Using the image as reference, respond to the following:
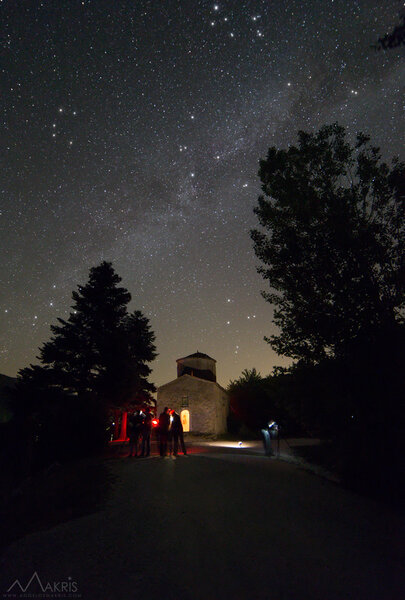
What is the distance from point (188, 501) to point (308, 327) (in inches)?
306

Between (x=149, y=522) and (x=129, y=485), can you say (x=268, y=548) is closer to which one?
(x=149, y=522)

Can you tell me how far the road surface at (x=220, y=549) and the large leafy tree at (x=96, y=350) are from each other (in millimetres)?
21380

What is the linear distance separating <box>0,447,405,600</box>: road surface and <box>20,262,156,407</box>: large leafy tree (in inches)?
842

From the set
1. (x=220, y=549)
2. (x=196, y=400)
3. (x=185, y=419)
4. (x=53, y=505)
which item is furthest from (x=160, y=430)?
(x=185, y=419)

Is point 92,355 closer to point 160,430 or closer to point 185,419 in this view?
point 185,419

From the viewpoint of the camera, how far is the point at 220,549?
15.2 feet

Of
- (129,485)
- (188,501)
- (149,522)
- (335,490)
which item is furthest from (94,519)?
(335,490)

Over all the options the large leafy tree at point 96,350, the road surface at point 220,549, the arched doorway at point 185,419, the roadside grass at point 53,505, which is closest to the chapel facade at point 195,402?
the arched doorway at point 185,419

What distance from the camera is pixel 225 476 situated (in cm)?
937

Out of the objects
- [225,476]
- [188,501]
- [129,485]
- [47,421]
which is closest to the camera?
[188,501]

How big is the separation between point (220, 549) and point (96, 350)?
2686 cm

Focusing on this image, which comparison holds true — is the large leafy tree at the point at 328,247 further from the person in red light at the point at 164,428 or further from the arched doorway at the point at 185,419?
the arched doorway at the point at 185,419

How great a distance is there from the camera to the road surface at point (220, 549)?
12.3 ft

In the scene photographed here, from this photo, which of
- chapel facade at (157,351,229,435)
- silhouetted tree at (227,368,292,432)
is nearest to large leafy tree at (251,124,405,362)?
chapel facade at (157,351,229,435)
